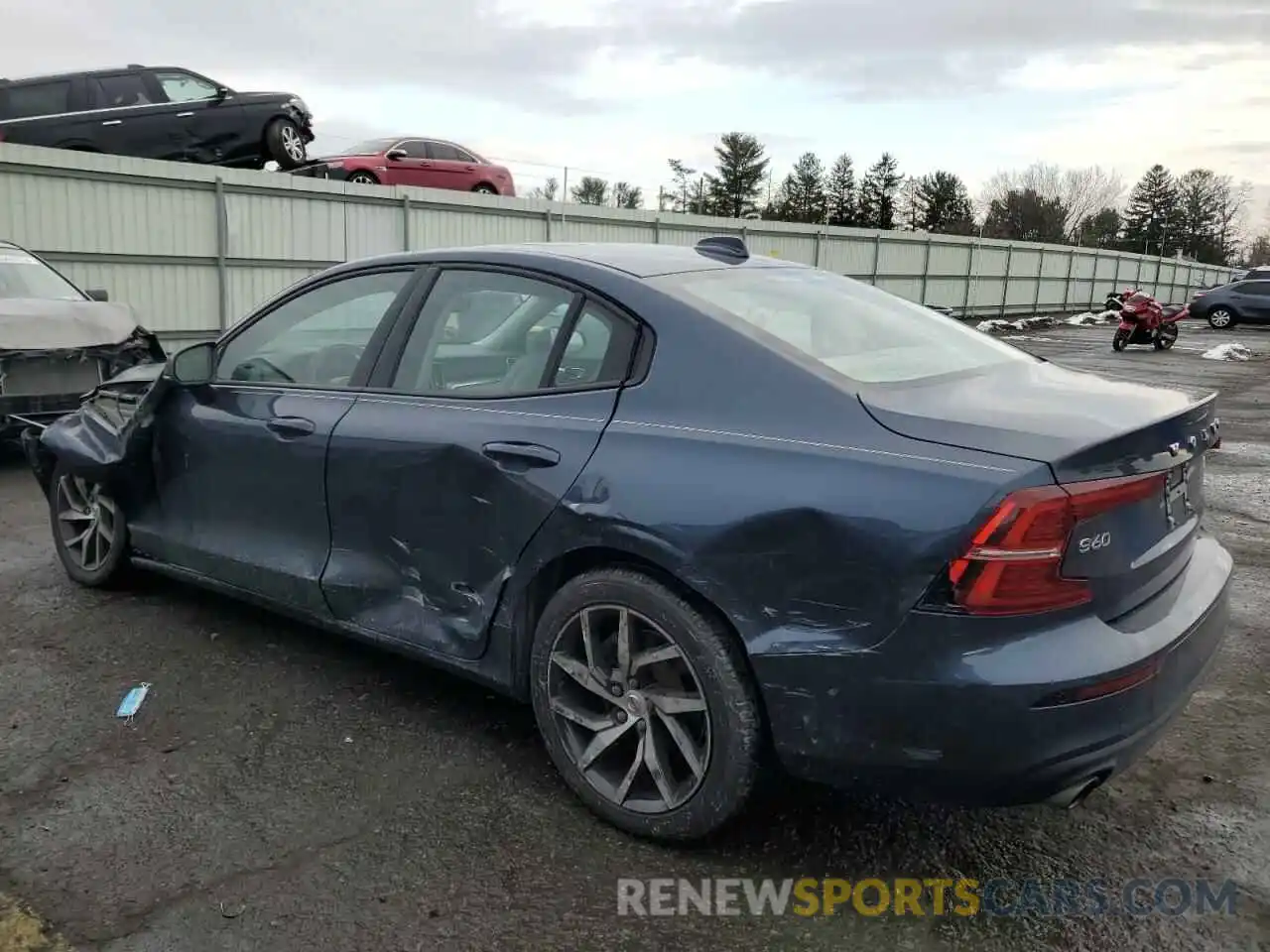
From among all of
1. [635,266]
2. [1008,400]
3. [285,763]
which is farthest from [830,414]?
[285,763]

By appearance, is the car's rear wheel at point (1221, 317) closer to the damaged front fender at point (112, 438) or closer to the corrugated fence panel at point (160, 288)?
the corrugated fence panel at point (160, 288)

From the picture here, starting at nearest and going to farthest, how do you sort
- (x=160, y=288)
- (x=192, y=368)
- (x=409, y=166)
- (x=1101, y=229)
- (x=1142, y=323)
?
(x=192, y=368)
(x=160, y=288)
(x=409, y=166)
(x=1142, y=323)
(x=1101, y=229)

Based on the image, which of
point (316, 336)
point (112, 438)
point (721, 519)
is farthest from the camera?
point (112, 438)

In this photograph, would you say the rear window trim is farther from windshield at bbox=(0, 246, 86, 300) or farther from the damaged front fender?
windshield at bbox=(0, 246, 86, 300)

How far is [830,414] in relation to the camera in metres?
2.43

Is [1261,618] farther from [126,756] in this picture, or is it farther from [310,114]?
[310,114]

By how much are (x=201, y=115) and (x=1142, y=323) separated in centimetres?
1802

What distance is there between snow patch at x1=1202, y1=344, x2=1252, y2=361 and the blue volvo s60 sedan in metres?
19.9

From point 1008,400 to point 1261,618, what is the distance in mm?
2850

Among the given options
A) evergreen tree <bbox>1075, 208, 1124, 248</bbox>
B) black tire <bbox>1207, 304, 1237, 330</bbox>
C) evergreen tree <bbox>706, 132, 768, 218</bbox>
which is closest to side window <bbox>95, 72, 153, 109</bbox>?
black tire <bbox>1207, 304, 1237, 330</bbox>

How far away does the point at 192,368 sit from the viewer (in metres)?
3.90

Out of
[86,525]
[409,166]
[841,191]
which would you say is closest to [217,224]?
[409,166]

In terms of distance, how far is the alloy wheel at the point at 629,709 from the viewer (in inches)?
102

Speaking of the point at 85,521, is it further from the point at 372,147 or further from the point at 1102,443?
the point at 372,147
